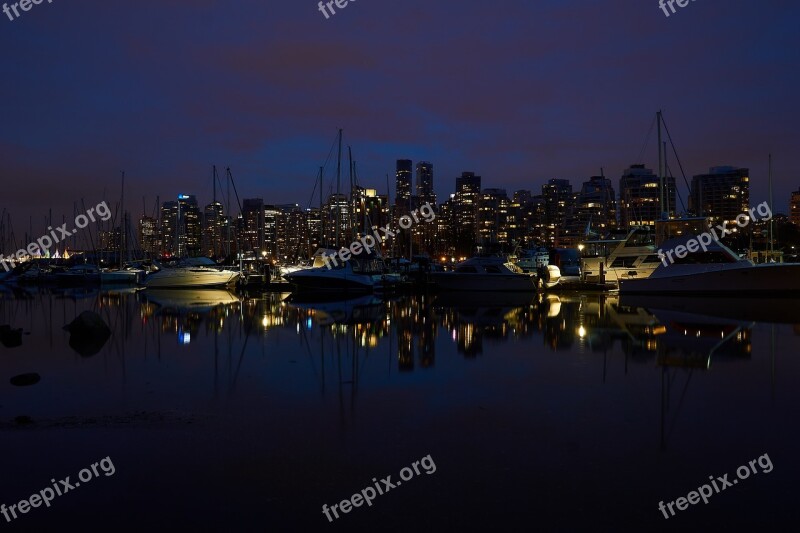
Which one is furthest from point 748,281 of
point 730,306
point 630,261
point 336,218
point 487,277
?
point 336,218

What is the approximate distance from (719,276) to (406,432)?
123ft

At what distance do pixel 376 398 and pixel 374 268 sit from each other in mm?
52385

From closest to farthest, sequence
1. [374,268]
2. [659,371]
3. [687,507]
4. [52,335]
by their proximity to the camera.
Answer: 1. [687,507]
2. [659,371]
3. [52,335]
4. [374,268]

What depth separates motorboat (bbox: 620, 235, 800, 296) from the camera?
41.5m

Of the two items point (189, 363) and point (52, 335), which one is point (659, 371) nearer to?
point (189, 363)

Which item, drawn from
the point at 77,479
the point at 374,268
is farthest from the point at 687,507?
the point at 374,268

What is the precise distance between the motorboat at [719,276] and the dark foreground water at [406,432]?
21228 millimetres

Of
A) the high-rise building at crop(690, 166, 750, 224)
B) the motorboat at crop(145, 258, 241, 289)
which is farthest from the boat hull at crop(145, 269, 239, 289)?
the high-rise building at crop(690, 166, 750, 224)

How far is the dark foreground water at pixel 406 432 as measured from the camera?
7.18 m

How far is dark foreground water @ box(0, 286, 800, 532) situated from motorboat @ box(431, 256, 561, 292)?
104 ft

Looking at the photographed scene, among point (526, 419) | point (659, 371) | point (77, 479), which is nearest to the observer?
point (77, 479)

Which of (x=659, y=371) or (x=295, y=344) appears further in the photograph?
(x=295, y=344)

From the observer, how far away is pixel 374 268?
6512 cm

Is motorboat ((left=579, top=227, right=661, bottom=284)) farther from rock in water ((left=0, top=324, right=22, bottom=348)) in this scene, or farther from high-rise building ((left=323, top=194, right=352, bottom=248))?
rock in water ((left=0, top=324, right=22, bottom=348))
